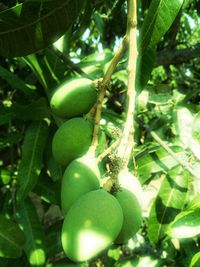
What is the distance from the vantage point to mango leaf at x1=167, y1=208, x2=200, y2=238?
1199 millimetres

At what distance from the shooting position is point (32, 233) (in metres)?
1.82

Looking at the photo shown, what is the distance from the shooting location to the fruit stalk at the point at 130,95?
3.08ft

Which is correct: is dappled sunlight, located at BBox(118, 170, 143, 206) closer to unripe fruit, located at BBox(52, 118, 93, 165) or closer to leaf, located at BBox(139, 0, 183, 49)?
unripe fruit, located at BBox(52, 118, 93, 165)

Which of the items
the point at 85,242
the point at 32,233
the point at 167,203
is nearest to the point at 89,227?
the point at 85,242

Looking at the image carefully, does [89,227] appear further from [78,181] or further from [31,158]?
[31,158]

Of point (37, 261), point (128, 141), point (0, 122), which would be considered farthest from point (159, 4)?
point (37, 261)

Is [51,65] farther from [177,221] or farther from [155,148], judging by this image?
[177,221]

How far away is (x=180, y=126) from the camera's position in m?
1.82

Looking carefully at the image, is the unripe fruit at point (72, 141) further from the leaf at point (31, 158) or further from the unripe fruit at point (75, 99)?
the leaf at point (31, 158)

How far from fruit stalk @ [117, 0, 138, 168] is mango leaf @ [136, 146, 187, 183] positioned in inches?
28.6

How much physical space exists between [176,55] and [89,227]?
2059 mm

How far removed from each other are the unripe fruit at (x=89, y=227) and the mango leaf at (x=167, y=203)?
0.74m

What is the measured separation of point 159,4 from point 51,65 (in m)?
0.77

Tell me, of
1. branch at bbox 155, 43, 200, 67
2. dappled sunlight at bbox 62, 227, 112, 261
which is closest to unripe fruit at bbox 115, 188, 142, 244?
dappled sunlight at bbox 62, 227, 112, 261
